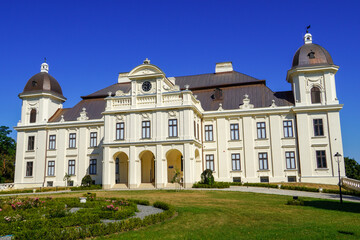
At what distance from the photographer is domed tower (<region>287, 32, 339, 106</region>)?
34188 millimetres

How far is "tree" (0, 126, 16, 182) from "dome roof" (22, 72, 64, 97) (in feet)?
44.8

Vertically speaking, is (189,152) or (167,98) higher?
(167,98)

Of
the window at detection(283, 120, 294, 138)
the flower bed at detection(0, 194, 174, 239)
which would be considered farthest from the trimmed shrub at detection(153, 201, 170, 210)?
the window at detection(283, 120, 294, 138)

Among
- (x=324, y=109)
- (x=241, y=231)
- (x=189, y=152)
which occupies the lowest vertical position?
(x=241, y=231)

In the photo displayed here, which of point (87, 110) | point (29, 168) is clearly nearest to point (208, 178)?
point (87, 110)

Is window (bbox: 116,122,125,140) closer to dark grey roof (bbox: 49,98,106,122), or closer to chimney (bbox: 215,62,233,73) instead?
dark grey roof (bbox: 49,98,106,122)

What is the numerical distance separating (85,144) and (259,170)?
70.0 ft

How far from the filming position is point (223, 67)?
44.0 metres

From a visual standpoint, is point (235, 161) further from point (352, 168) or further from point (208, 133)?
point (352, 168)

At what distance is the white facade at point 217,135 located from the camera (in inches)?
1276

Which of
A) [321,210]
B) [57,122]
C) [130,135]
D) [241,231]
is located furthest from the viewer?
[57,122]

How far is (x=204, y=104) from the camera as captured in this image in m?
38.6

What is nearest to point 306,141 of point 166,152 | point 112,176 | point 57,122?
point 166,152

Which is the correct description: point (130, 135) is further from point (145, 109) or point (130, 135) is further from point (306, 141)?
point (306, 141)
